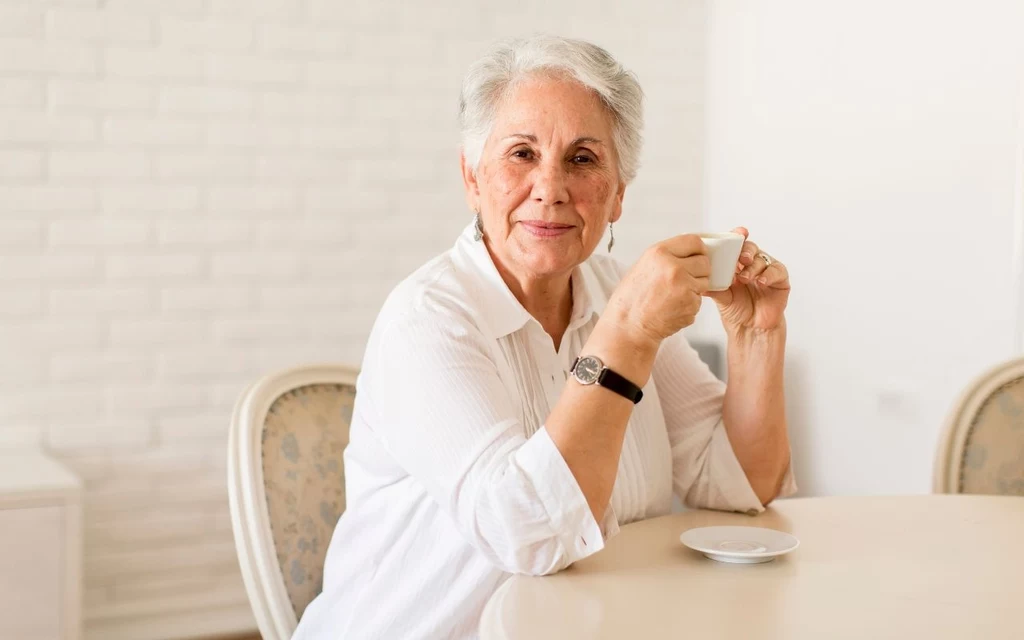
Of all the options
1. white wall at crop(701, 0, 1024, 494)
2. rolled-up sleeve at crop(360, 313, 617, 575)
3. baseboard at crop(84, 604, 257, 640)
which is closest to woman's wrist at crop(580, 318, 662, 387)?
rolled-up sleeve at crop(360, 313, 617, 575)

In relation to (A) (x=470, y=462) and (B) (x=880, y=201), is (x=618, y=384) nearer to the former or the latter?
(A) (x=470, y=462)

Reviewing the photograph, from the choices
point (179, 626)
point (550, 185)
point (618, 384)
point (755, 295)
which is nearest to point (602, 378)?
point (618, 384)

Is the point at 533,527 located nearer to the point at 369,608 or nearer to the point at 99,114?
the point at 369,608

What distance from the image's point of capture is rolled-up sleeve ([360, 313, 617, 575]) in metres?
1.25

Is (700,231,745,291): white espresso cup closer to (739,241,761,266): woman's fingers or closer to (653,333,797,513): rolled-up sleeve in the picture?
(739,241,761,266): woman's fingers

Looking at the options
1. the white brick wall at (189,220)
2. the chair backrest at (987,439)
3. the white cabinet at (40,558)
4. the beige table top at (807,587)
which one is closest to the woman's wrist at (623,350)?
the beige table top at (807,587)

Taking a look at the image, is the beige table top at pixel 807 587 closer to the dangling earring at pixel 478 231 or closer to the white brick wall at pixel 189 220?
the dangling earring at pixel 478 231

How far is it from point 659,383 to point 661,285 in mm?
504

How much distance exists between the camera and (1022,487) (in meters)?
2.03

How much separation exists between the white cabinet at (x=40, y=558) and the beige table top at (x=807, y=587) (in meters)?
1.46

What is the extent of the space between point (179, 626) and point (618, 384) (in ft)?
6.99

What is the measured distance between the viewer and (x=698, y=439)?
177 cm

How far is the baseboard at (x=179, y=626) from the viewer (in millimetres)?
2895

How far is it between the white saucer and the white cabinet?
1559 millimetres
